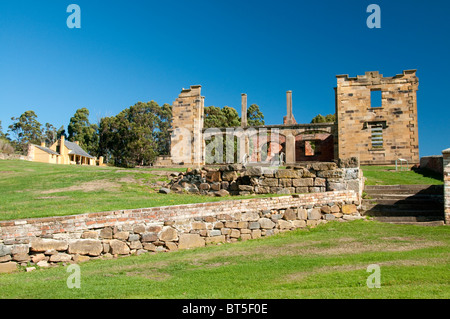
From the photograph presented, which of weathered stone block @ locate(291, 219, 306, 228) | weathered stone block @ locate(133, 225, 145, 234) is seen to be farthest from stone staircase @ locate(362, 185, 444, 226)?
weathered stone block @ locate(133, 225, 145, 234)

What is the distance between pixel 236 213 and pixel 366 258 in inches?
146

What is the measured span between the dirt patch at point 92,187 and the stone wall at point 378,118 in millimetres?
18792

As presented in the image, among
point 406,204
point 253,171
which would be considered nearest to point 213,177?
point 253,171

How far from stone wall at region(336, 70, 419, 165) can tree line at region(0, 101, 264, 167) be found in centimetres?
2737

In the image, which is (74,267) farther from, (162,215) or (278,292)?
(278,292)

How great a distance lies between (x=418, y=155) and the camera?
85.5ft

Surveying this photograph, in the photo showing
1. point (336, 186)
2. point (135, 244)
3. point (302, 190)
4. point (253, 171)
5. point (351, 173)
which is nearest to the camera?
point (135, 244)

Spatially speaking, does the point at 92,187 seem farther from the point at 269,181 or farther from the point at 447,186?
the point at 447,186

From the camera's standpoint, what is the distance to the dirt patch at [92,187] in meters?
13.2

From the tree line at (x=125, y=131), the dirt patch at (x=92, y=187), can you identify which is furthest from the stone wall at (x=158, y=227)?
the tree line at (x=125, y=131)

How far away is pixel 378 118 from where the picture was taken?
26672mm

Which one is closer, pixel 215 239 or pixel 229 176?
pixel 215 239

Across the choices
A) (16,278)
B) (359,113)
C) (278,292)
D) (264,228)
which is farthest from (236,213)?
(359,113)

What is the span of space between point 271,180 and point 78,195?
6716 mm
